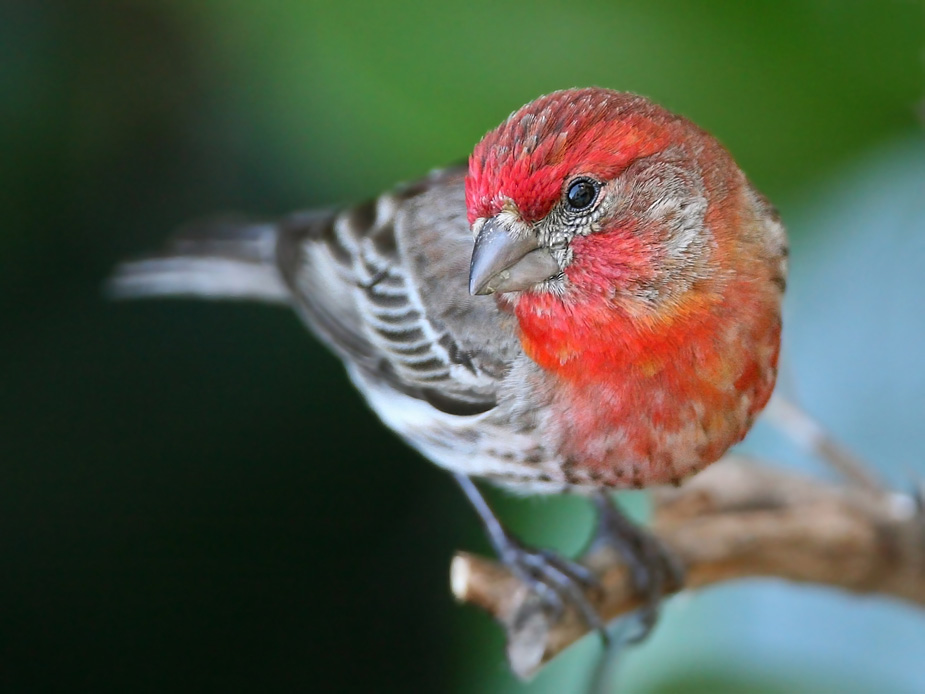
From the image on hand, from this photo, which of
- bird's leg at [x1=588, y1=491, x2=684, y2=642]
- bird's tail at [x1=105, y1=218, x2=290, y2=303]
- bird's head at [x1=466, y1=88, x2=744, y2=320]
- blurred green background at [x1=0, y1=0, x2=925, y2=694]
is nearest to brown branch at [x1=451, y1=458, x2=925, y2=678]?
bird's leg at [x1=588, y1=491, x2=684, y2=642]

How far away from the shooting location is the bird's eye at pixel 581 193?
118 cm

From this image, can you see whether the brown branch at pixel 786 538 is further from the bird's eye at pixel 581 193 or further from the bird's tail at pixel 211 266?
the bird's tail at pixel 211 266

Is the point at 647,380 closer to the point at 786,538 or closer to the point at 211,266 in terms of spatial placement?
the point at 786,538

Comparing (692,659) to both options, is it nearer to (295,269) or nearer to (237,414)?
(295,269)

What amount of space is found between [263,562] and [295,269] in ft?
3.34

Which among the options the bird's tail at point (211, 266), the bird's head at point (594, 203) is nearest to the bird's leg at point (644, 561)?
the bird's head at point (594, 203)

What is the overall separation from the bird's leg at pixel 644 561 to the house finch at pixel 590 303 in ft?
0.51

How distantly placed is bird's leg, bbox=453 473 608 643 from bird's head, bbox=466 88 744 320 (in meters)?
0.54

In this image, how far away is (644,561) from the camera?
173cm

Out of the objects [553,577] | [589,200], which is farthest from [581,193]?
[553,577]

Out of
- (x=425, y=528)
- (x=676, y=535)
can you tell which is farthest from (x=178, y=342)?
(x=676, y=535)

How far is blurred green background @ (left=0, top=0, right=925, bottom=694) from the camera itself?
6.95 feet

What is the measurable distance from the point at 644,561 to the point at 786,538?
0.24 m

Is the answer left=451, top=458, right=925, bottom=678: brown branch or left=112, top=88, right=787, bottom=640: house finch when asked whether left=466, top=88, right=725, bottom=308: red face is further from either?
left=451, top=458, right=925, bottom=678: brown branch
